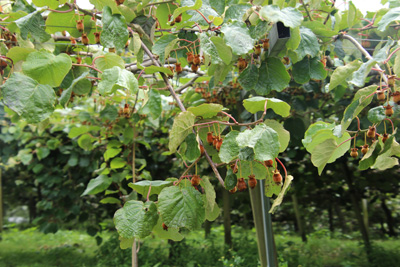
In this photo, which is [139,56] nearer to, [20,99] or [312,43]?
[20,99]

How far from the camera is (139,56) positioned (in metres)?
1.20

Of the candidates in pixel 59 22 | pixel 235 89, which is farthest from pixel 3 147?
pixel 59 22

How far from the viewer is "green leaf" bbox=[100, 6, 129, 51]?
1036 millimetres

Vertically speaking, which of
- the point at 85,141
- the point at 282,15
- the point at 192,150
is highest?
the point at 85,141

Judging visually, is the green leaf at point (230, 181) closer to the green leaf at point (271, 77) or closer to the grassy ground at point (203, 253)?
the green leaf at point (271, 77)

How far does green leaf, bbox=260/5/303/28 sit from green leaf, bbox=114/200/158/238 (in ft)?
1.86

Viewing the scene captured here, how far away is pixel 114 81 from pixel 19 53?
297mm

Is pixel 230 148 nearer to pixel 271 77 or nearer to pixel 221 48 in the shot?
pixel 221 48

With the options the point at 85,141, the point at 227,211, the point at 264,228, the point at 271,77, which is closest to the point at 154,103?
the point at 271,77

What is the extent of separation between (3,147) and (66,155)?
1.15 m

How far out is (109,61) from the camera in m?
1.08

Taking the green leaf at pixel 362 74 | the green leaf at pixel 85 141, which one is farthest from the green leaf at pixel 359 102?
the green leaf at pixel 85 141

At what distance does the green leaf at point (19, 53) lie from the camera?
96 centimetres

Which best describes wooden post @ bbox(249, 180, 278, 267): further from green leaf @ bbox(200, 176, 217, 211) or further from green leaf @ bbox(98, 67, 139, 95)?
green leaf @ bbox(98, 67, 139, 95)
